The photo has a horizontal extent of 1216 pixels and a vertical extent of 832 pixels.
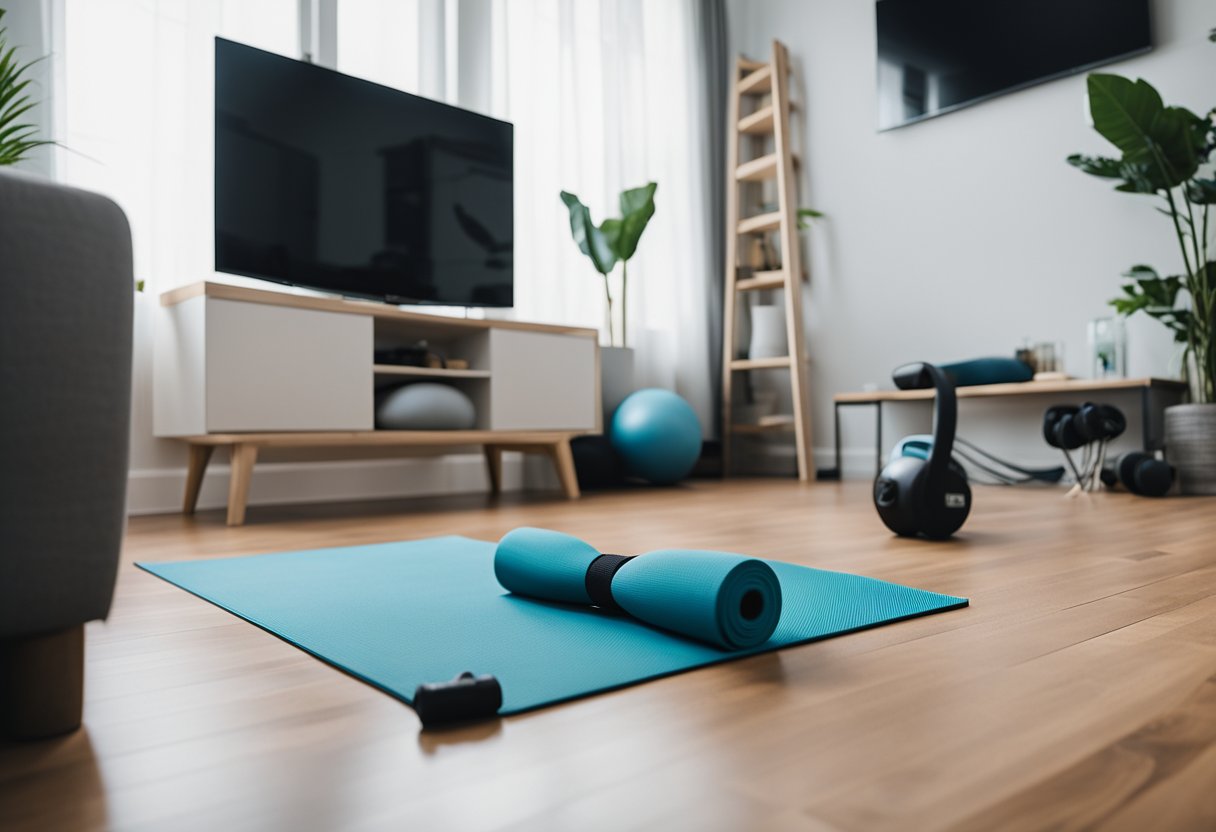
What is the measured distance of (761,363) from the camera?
4195 millimetres

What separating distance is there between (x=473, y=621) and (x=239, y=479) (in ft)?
A: 4.98

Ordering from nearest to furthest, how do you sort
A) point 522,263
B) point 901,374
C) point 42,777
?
1. point 42,777
2. point 901,374
3. point 522,263

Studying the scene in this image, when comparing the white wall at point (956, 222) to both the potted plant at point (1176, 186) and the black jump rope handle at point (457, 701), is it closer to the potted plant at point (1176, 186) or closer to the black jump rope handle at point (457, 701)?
the potted plant at point (1176, 186)

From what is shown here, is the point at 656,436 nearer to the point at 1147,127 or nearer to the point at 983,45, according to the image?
the point at 1147,127

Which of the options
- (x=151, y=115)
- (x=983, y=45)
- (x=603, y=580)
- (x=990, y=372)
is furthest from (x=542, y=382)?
(x=983, y=45)

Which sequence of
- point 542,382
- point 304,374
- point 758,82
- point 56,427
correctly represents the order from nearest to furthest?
point 56,427, point 304,374, point 542,382, point 758,82

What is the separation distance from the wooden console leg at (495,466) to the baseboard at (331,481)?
0.55 feet

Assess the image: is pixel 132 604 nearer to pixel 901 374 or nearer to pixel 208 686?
pixel 208 686

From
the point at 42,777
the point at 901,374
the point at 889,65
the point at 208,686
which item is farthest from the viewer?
the point at 889,65

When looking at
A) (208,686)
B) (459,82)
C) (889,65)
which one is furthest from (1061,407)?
(208,686)

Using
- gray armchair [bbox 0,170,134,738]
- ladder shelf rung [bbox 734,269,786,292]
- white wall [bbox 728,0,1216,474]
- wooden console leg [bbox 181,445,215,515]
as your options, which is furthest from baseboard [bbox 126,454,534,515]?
gray armchair [bbox 0,170,134,738]

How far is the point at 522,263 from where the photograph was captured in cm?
372

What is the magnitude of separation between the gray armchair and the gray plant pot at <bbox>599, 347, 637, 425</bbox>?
10.2 ft

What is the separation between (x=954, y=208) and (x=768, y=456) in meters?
1.48
